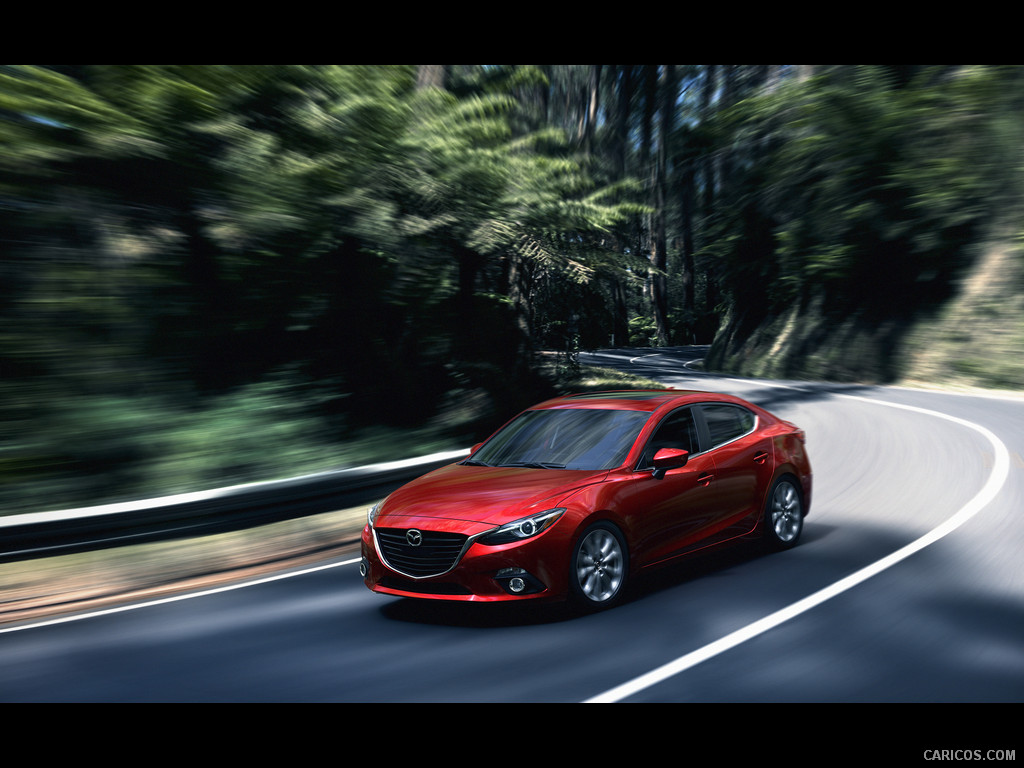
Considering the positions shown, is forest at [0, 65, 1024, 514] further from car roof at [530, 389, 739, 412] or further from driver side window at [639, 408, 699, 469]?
driver side window at [639, 408, 699, 469]

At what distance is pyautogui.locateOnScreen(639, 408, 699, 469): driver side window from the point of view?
693cm

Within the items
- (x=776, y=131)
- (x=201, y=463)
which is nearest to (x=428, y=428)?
(x=201, y=463)

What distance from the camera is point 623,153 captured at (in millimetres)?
29703

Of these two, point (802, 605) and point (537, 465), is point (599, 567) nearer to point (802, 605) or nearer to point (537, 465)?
point (537, 465)

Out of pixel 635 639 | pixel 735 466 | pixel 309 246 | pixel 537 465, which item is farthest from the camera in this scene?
pixel 309 246

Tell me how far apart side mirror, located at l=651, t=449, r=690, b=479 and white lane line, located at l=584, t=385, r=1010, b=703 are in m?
1.27

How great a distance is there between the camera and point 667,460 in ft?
21.8

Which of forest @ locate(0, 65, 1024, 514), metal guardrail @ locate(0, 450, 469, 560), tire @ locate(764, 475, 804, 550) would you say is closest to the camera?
metal guardrail @ locate(0, 450, 469, 560)

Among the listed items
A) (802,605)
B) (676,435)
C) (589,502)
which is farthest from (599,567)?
(676,435)

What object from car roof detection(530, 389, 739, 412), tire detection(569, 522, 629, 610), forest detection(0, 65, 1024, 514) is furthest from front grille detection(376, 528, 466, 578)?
forest detection(0, 65, 1024, 514)

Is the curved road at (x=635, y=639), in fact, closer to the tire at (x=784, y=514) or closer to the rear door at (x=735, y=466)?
the tire at (x=784, y=514)

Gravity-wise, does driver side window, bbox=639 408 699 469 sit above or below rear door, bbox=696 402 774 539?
above

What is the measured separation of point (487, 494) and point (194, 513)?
328 centimetres
